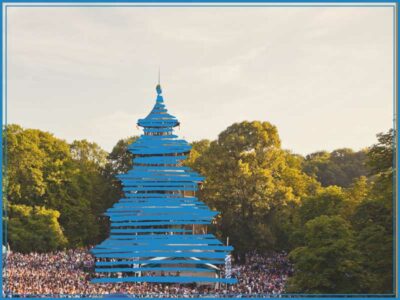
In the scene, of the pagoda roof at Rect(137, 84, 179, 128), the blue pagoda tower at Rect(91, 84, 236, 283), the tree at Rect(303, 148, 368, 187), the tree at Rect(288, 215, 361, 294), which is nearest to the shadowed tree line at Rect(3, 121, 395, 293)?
the tree at Rect(288, 215, 361, 294)

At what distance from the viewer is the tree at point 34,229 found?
29094 millimetres

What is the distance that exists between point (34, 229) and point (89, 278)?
20.4 feet

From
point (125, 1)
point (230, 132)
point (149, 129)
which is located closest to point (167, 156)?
point (149, 129)

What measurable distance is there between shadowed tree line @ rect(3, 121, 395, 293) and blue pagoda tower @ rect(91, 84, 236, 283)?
7.55ft

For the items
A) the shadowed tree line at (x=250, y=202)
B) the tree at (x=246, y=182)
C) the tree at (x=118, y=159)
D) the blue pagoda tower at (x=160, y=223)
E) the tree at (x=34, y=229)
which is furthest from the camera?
the tree at (x=118, y=159)

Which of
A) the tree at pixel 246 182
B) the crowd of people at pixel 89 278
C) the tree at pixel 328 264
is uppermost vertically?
the tree at pixel 246 182

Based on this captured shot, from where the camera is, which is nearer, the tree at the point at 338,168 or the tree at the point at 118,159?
the tree at the point at 118,159

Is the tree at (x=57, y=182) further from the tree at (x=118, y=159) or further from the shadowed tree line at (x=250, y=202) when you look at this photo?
the tree at (x=118, y=159)

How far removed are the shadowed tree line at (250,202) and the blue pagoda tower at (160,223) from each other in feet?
7.55

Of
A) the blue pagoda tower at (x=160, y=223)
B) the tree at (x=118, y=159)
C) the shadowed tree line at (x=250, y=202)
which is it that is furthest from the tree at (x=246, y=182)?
the tree at (x=118, y=159)

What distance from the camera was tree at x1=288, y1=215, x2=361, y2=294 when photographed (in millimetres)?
18672

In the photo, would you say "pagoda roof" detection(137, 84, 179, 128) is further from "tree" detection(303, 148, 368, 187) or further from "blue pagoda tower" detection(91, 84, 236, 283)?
"tree" detection(303, 148, 368, 187)

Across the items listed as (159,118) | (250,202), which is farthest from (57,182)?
(250,202)

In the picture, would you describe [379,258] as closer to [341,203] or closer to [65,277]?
[341,203]
